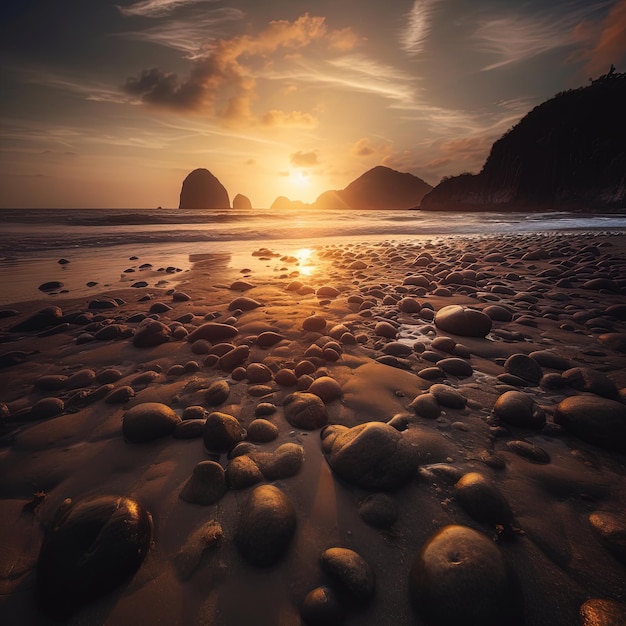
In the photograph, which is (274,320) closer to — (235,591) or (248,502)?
(248,502)

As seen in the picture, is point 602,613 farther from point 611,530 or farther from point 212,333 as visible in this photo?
point 212,333

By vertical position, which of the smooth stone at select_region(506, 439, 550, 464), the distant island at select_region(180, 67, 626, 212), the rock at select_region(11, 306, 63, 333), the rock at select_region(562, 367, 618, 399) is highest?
the distant island at select_region(180, 67, 626, 212)

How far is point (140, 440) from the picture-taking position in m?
1.85

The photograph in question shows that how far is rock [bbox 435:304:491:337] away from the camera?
323 centimetres

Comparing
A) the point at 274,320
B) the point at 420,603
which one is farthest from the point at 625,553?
the point at 274,320

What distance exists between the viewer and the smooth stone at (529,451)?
5.49ft

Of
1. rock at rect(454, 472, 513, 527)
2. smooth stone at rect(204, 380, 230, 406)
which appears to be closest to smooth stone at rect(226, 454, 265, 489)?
smooth stone at rect(204, 380, 230, 406)

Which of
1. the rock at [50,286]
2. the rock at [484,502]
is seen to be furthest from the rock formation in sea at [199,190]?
the rock at [484,502]

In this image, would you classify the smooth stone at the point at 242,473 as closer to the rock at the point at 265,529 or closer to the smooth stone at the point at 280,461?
the smooth stone at the point at 280,461

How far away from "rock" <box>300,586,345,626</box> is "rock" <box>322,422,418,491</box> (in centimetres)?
53

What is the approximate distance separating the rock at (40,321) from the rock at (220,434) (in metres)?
3.37

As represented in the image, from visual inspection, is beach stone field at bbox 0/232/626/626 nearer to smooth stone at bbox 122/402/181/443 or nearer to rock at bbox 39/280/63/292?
smooth stone at bbox 122/402/181/443

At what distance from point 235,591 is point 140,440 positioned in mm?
1106

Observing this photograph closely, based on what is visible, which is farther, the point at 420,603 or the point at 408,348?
the point at 408,348
